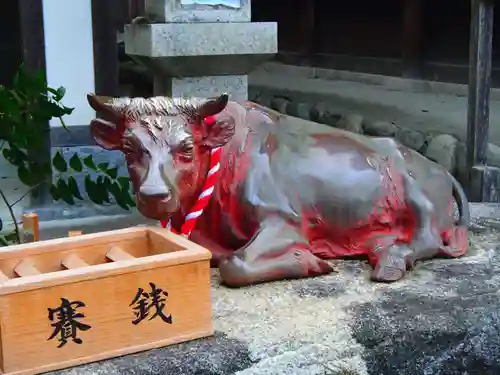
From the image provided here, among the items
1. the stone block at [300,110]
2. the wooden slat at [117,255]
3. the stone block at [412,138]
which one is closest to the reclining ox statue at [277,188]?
the wooden slat at [117,255]

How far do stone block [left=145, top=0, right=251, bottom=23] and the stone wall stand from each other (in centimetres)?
180

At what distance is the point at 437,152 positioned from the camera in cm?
531

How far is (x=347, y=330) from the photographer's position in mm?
2162

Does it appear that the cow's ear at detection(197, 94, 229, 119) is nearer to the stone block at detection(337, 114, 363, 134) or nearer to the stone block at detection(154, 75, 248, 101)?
the stone block at detection(154, 75, 248, 101)

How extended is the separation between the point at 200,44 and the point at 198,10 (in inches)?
6.8

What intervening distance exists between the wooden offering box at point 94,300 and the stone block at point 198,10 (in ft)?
6.27

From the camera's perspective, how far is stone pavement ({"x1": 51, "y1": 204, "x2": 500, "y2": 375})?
199cm

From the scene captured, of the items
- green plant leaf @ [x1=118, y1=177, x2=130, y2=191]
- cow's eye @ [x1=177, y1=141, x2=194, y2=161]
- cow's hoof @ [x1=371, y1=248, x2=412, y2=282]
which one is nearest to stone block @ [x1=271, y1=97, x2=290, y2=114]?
green plant leaf @ [x1=118, y1=177, x2=130, y2=191]

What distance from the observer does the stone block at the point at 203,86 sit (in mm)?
3969

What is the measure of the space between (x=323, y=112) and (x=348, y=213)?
4.38 meters

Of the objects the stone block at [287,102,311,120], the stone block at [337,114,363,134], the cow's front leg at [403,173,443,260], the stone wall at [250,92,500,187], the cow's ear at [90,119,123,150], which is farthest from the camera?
the stone block at [287,102,311,120]

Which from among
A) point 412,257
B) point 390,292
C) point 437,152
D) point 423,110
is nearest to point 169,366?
point 390,292

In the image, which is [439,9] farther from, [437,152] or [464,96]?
[437,152]

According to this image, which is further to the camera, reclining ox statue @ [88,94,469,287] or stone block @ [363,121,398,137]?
stone block @ [363,121,398,137]
